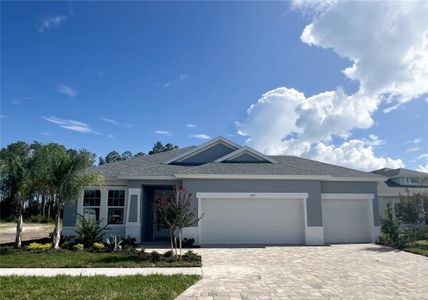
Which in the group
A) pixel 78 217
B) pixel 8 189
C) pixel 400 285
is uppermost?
pixel 8 189

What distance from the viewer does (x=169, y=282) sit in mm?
8984

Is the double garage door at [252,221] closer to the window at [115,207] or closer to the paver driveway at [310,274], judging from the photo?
the paver driveway at [310,274]

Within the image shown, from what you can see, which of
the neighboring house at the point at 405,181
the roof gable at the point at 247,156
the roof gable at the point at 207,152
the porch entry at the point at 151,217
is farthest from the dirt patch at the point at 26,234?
the neighboring house at the point at 405,181

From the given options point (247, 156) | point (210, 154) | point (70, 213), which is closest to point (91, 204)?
point (70, 213)

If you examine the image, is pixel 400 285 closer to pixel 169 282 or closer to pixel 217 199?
pixel 169 282

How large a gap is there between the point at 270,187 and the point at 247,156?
313 cm

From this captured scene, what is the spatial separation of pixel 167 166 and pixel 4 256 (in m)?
9.42

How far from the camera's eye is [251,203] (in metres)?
18.3

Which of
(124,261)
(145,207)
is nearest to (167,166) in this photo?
(145,207)

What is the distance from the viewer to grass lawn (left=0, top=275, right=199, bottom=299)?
25.5ft

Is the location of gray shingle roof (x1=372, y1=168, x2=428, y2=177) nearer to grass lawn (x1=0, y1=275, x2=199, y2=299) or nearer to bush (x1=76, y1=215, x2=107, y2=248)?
bush (x1=76, y1=215, x2=107, y2=248)

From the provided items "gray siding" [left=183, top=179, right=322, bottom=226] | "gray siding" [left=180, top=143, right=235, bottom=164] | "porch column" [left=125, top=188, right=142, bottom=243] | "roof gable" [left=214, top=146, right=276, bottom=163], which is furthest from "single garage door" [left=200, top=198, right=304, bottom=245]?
"gray siding" [left=180, top=143, right=235, bottom=164]

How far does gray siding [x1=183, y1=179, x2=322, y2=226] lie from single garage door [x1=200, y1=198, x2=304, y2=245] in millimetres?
578

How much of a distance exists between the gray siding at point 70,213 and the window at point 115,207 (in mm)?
1770
